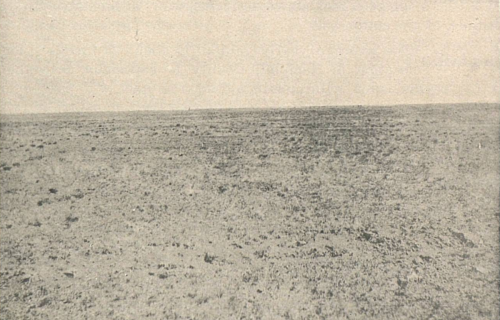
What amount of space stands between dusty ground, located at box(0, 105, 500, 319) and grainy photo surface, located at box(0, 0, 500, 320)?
13mm

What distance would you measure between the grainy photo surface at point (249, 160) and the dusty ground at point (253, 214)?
1 centimetres

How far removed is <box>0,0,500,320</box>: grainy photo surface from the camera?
2.45 metres

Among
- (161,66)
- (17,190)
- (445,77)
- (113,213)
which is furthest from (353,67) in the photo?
(17,190)

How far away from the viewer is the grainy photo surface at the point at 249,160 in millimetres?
2445

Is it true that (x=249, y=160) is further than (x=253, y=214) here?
Yes

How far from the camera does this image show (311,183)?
3100 mm

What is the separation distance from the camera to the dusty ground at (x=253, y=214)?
239 centimetres

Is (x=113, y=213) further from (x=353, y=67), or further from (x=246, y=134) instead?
(x=353, y=67)

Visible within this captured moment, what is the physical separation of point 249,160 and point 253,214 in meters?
0.59

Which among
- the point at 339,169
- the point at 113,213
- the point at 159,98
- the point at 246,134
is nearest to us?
the point at 113,213

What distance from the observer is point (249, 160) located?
3.29 m

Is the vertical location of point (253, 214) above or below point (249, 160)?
below

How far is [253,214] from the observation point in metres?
2.89

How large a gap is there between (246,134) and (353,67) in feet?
4.61
